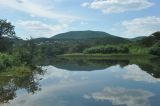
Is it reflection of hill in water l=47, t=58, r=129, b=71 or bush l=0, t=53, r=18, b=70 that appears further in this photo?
reflection of hill in water l=47, t=58, r=129, b=71

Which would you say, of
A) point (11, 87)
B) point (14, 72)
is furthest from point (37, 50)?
point (11, 87)

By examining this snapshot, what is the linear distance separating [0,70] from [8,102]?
57.4ft

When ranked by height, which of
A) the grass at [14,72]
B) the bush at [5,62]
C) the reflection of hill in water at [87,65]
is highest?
the bush at [5,62]

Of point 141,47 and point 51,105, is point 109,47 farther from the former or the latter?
point 51,105

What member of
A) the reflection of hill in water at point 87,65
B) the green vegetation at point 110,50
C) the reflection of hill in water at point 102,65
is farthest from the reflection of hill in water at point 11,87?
the green vegetation at point 110,50

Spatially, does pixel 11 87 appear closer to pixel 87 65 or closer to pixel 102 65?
pixel 102 65

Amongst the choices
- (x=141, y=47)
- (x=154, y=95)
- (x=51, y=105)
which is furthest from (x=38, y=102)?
(x=141, y=47)

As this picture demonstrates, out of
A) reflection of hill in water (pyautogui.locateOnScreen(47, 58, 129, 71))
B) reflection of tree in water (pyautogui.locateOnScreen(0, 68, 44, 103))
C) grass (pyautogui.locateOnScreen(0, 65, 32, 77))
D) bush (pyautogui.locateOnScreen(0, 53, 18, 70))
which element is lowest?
reflection of hill in water (pyautogui.locateOnScreen(47, 58, 129, 71))

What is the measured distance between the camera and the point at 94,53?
472 ft

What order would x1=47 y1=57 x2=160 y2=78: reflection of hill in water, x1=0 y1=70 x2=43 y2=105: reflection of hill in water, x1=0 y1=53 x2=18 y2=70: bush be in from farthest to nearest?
x1=47 y1=57 x2=160 y2=78: reflection of hill in water < x1=0 y1=53 x2=18 y2=70: bush < x1=0 y1=70 x2=43 y2=105: reflection of hill in water

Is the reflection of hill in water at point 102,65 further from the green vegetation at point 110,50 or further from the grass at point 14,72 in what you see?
the green vegetation at point 110,50

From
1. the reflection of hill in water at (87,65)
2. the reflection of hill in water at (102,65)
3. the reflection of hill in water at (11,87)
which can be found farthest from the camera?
the reflection of hill in water at (87,65)

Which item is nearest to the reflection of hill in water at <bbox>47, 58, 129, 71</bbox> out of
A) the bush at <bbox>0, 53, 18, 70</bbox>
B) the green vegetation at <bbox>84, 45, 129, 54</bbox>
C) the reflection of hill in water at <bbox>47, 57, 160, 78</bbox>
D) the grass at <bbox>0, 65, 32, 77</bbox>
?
the reflection of hill in water at <bbox>47, 57, 160, 78</bbox>

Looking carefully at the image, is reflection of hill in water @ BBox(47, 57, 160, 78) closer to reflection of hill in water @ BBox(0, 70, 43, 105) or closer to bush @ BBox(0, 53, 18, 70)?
bush @ BBox(0, 53, 18, 70)
